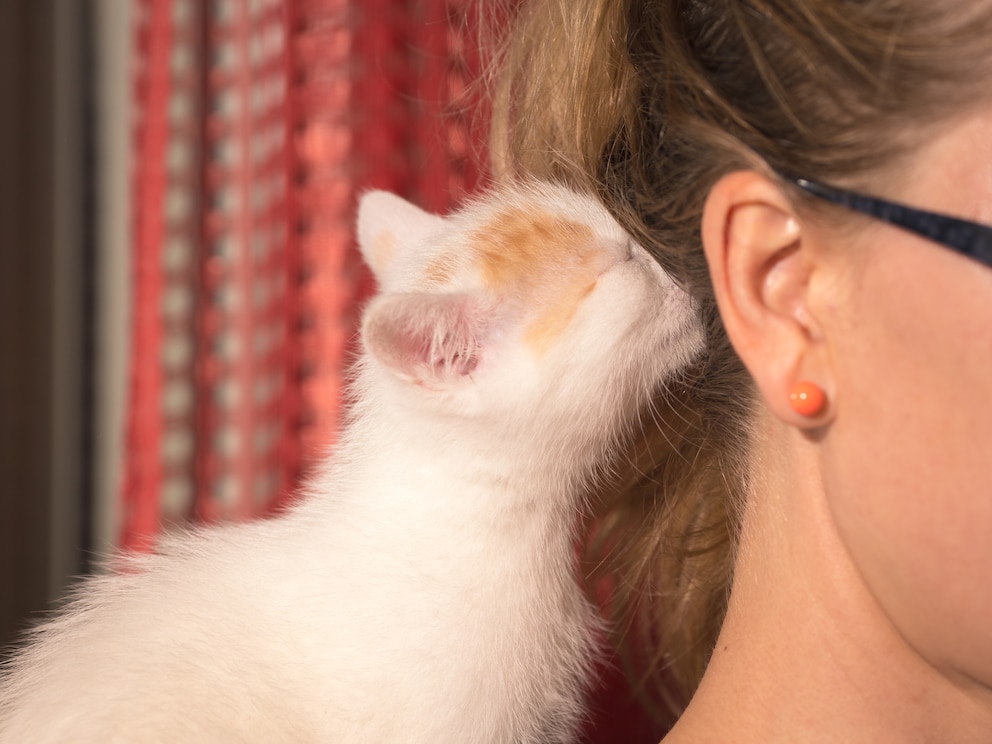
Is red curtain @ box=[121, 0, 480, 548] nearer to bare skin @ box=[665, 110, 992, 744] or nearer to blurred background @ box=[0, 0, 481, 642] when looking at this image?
blurred background @ box=[0, 0, 481, 642]

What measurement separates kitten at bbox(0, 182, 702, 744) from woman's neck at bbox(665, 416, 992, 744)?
0.17m

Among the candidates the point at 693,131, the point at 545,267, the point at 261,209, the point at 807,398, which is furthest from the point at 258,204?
the point at 807,398

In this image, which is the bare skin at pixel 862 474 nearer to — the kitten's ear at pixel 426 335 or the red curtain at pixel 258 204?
the kitten's ear at pixel 426 335

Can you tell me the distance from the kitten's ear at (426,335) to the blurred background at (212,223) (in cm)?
63

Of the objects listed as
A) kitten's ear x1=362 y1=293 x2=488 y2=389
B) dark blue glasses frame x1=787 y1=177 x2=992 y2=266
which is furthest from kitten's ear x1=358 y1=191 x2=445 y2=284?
dark blue glasses frame x1=787 y1=177 x2=992 y2=266

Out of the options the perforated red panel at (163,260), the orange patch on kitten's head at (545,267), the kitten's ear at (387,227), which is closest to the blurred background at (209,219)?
the perforated red panel at (163,260)

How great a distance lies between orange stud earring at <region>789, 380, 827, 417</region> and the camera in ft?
2.10

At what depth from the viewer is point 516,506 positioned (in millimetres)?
860

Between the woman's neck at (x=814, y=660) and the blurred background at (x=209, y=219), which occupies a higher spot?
the blurred background at (x=209, y=219)

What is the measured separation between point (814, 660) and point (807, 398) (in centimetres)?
23

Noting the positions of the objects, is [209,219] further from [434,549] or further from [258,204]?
[434,549]

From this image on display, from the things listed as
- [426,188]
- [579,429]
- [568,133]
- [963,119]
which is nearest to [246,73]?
[426,188]

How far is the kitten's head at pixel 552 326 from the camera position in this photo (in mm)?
835

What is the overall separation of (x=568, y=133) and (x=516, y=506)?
377 mm
